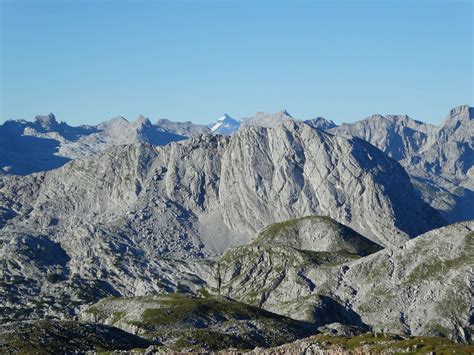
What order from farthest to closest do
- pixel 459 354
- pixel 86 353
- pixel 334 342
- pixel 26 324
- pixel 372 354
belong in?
pixel 26 324
pixel 86 353
pixel 334 342
pixel 372 354
pixel 459 354

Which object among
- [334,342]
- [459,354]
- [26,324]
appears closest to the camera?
[459,354]

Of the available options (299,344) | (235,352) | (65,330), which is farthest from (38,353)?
(299,344)

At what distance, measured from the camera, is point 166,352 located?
17100 centimetres

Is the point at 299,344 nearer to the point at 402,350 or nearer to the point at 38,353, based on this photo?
the point at 402,350

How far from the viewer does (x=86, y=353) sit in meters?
181

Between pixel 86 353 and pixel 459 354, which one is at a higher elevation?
pixel 459 354

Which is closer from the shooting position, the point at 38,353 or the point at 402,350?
the point at 402,350

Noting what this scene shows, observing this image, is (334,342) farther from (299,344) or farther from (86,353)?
(86,353)

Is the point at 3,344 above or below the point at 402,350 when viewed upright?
below

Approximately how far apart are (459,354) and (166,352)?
58365 mm

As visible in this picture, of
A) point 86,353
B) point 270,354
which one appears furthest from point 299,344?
A: point 86,353

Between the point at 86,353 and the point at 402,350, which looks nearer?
the point at 402,350

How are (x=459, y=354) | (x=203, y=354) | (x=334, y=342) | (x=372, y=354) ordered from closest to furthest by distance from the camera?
1. (x=459, y=354)
2. (x=372, y=354)
3. (x=334, y=342)
4. (x=203, y=354)

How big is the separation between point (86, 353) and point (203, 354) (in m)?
26.2
